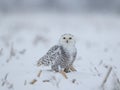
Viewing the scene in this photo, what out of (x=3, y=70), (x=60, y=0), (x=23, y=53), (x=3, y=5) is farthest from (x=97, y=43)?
(x=60, y=0)

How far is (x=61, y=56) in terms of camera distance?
23.5 ft

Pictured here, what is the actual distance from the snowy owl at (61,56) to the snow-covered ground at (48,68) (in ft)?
0.37

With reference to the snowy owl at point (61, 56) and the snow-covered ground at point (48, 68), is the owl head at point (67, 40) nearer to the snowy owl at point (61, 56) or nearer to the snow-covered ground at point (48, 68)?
the snowy owl at point (61, 56)

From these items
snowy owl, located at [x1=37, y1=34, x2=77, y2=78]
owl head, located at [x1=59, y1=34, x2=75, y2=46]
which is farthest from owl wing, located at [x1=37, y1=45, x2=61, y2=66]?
owl head, located at [x1=59, y1=34, x2=75, y2=46]

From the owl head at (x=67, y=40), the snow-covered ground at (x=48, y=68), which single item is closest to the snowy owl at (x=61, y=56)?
the owl head at (x=67, y=40)

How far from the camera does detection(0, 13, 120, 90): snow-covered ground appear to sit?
6904mm

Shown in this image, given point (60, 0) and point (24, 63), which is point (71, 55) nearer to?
point (24, 63)

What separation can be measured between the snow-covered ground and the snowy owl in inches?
4.4

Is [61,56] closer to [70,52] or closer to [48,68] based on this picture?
[70,52]

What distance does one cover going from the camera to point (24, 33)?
14836 millimetres

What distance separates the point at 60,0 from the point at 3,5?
572 cm

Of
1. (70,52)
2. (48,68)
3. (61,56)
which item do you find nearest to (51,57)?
(61,56)

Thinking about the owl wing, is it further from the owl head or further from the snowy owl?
the owl head

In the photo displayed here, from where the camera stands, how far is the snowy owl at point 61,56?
7.17m
